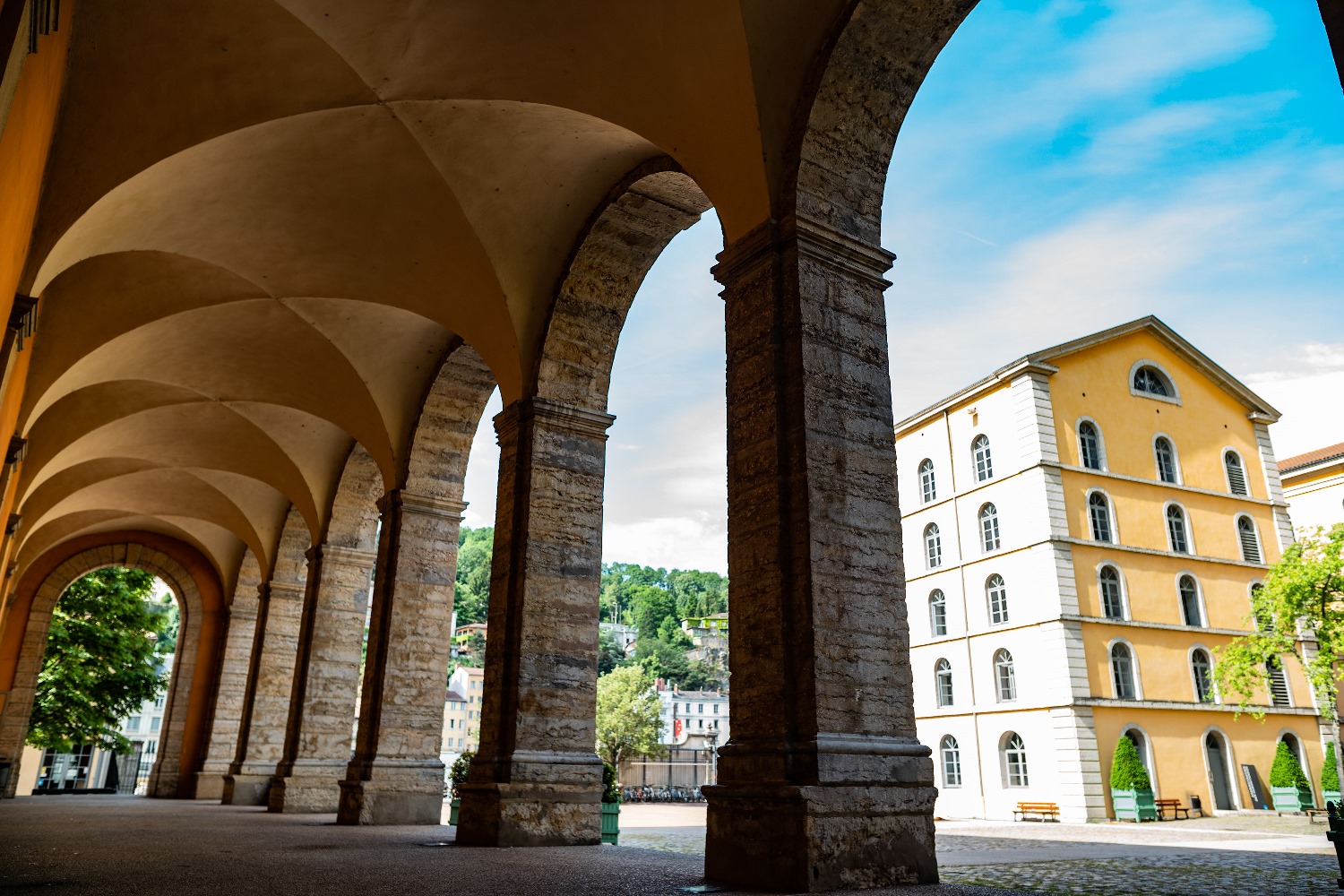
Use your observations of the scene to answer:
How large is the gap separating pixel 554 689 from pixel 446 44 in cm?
591

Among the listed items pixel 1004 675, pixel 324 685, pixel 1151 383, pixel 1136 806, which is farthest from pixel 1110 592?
pixel 324 685

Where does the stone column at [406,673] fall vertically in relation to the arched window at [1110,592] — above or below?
below

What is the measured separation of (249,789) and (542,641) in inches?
453

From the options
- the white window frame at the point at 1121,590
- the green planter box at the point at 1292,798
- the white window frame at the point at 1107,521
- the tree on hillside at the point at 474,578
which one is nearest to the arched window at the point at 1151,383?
the white window frame at the point at 1107,521

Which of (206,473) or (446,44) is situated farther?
(206,473)

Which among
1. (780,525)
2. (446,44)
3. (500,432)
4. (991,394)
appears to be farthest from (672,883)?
(991,394)

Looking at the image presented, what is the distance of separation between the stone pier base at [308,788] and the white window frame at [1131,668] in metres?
16.0

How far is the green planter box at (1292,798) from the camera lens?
2088 cm

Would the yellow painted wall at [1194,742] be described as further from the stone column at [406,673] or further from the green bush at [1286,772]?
the stone column at [406,673]

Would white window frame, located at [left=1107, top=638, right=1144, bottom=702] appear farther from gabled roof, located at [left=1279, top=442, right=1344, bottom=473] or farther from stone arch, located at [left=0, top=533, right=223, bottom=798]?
stone arch, located at [left=0, top=533, right=223, bottom=798]

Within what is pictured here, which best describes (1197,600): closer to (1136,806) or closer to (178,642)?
(1136,806)

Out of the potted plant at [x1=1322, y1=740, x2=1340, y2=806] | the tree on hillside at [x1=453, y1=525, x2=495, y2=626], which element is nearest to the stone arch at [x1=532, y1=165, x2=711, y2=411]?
the potted plant at [x1=1322, y1=740, x2=1340, y2=806]

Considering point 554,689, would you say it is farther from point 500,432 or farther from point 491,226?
point 491,226

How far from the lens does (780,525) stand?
20.0 feet
